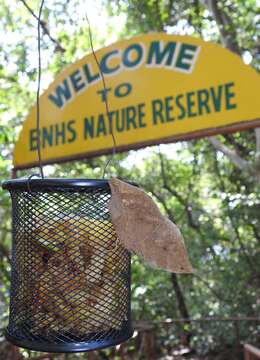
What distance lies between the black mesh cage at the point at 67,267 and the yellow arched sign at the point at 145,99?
1.32m

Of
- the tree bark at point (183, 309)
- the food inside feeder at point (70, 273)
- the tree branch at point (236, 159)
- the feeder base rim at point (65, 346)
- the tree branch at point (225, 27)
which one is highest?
the tree branch at point (225, 27)

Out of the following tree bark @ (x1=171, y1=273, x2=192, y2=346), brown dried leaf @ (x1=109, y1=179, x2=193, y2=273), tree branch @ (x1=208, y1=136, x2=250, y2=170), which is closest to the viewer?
brown dried leaf @ (x1=109, y1=179, x2=193, y2=273)

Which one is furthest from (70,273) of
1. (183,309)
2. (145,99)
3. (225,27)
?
(183,309)

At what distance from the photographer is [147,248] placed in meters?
0.87

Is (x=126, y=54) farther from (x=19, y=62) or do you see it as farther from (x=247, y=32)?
(x=247, y=32)

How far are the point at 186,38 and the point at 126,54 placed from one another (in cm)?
42

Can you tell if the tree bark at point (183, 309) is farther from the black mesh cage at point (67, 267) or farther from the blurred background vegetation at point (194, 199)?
the black mesh cage at point (67, 267)

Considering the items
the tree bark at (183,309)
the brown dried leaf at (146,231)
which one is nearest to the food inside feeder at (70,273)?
the brown dried leaf at (146,231)

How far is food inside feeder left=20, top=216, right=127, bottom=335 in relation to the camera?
102 cm

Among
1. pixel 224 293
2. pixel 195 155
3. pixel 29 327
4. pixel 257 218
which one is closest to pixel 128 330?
pixel 29 327

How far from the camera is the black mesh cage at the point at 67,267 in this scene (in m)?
1.01

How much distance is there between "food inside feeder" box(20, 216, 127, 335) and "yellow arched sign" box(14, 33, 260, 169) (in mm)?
1343

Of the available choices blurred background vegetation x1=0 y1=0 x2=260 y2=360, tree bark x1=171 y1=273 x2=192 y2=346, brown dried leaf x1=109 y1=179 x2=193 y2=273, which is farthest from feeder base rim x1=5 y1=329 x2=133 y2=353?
tree bark x1=171 y1=273 x2=192 y2=346

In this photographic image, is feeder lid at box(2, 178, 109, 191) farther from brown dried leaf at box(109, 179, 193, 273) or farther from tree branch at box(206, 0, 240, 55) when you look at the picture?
tree branch at box(206, 0, 240, 55)
